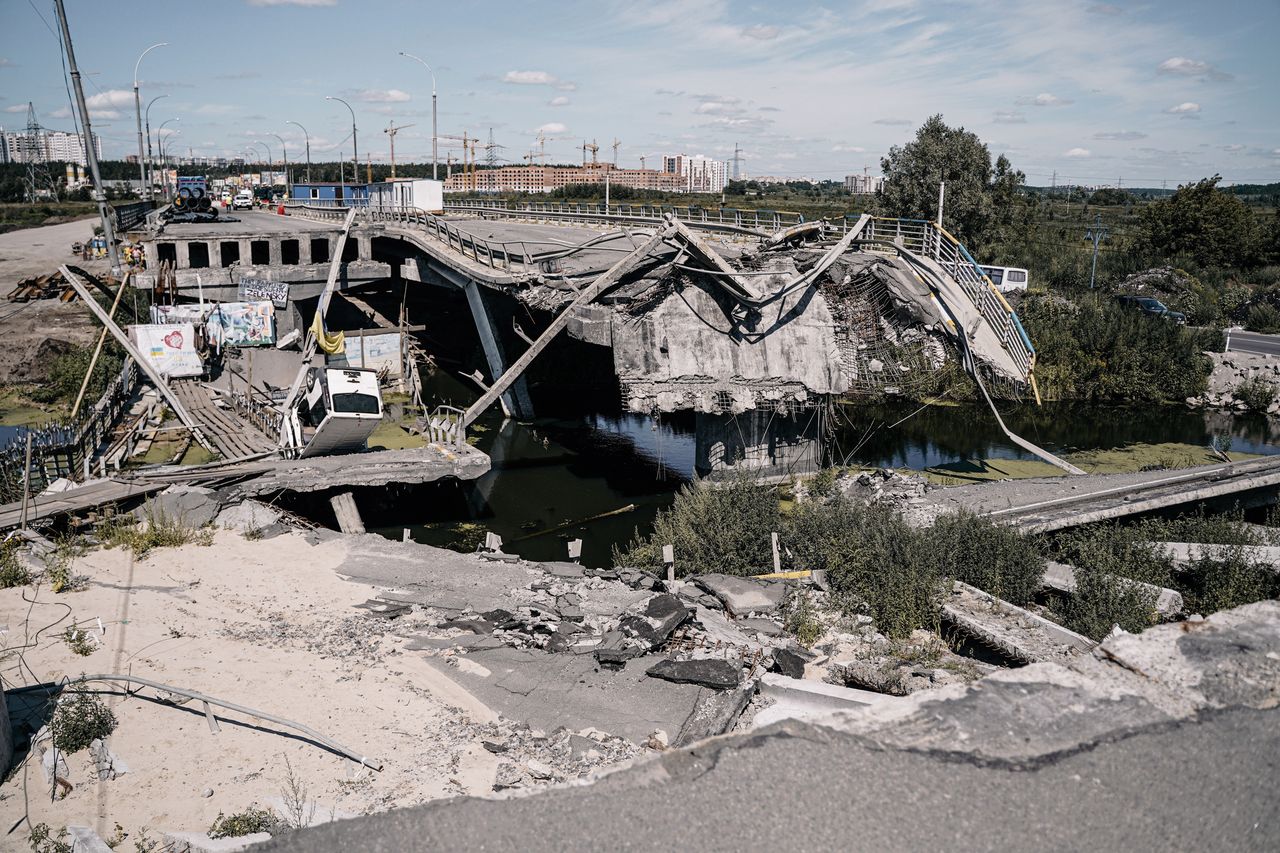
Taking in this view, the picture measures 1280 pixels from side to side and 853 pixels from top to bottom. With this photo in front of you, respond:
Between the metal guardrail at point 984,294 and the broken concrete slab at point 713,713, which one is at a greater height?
the metal guardrail at point 984,294

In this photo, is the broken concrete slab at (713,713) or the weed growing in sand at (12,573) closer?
the broken concrete slab at (713,713)

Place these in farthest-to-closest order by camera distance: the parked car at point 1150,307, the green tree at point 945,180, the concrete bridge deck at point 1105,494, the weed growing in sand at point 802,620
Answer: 1. the green tree at point 945,180
2. the parked car at point 1150,307
3. the concrete bridge deck at point 1105,494
4. the weed growing in sand at point 802,620

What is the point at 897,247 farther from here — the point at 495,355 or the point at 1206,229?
the point at 1206,229

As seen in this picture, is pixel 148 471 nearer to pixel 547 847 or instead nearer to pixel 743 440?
pixel 743 440

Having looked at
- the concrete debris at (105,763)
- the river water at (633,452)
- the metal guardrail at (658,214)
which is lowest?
the river water at (633,452)

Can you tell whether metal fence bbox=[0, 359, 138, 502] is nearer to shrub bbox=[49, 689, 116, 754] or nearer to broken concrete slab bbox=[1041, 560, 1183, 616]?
shrub bbox=[49, 689, 116, 754]

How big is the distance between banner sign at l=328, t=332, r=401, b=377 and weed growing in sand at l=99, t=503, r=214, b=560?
19.1m

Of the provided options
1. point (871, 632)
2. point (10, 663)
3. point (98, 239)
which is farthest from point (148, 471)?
point (98, 239)

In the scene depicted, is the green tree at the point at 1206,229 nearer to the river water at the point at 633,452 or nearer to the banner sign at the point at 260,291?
the river water at the point at 633,452

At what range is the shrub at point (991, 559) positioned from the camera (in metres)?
14.6

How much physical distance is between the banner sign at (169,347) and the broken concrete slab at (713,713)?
88.7 ft

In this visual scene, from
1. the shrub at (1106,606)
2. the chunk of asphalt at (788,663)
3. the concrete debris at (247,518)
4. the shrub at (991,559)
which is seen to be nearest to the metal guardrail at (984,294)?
the shrub at (991,559)

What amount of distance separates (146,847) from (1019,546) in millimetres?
13231

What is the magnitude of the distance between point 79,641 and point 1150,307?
45757 millimetres
